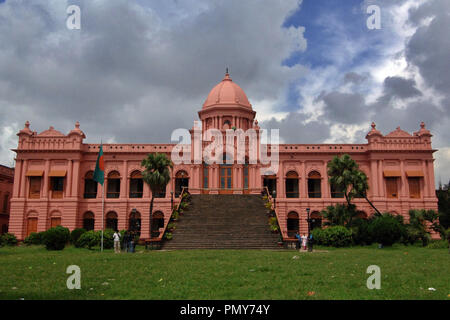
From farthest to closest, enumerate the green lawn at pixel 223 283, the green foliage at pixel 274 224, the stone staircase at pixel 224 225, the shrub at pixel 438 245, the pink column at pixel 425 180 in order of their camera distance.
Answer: the pink column at pixel 425 180 < the green foliage at pixel 274 224 < the shrub at pixel 438 245 < the stone staircase at pixel 224 225 < the green lawn at pixel 223 283

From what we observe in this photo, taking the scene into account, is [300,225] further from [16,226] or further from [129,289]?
[129,289]

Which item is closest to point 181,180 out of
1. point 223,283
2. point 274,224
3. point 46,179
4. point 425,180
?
point 46,179

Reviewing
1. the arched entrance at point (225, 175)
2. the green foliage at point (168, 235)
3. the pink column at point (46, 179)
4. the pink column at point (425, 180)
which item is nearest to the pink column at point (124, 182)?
the pink column at point (46, 179)

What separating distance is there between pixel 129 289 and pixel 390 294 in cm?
561

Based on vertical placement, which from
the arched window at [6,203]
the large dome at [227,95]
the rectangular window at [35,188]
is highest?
the large dome at [227,95]

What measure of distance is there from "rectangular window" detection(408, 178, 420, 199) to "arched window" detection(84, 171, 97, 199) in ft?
108

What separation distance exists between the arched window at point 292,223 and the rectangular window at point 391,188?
9675mm

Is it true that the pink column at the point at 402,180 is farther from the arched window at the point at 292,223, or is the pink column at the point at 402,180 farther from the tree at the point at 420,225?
the arched window at the point at 292,223

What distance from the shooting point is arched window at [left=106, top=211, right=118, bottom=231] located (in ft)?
141

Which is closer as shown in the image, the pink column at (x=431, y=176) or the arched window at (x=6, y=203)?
the pink column at (x=431, y=176)

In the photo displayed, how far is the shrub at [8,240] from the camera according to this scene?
38469mm

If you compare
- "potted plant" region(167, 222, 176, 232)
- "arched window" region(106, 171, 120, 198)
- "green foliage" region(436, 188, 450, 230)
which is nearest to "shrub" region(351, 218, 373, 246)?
"potted plant" region(167, 222, 176, 232)

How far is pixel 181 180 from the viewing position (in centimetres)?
4428

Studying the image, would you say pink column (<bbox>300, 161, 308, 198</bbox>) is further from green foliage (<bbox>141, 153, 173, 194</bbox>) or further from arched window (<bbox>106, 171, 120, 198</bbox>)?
arched window (<bbox>106, 171, 120, 198</bbox>)
